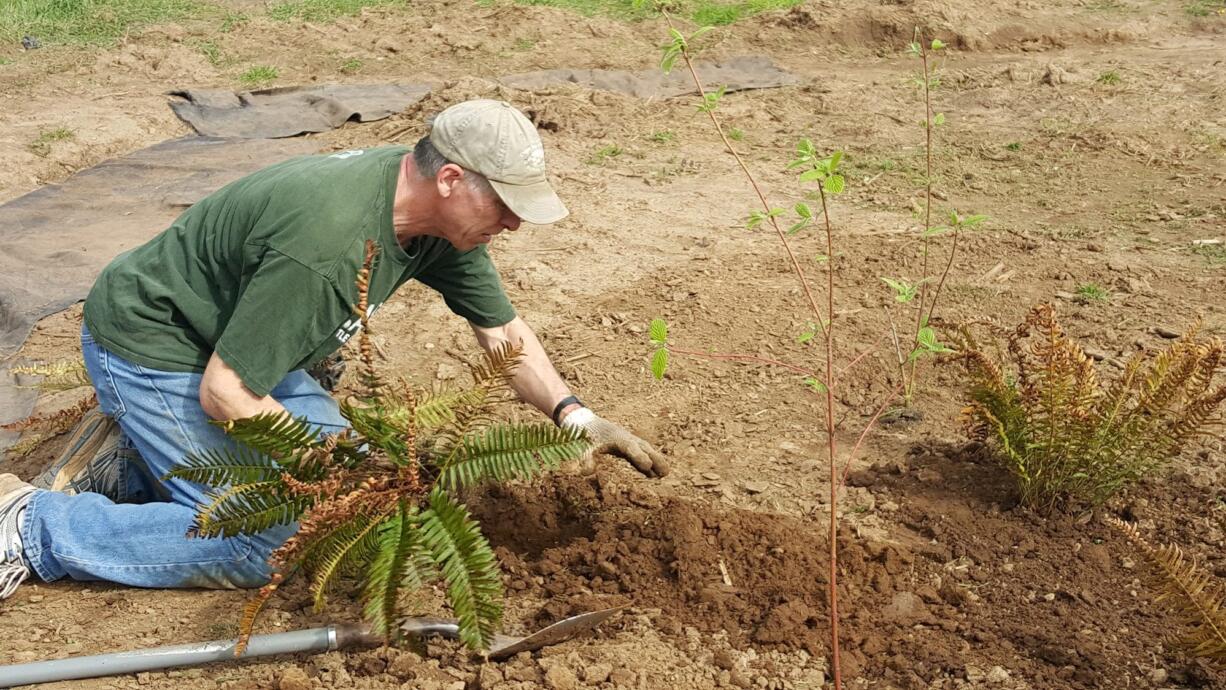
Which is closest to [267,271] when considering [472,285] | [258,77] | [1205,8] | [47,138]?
[472,285]

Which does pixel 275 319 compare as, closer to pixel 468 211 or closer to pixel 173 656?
pixel 468 211

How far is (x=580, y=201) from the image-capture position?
681 centimetres

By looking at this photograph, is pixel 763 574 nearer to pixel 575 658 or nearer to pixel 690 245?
pixel 575 658

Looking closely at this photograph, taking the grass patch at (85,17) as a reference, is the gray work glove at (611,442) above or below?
above

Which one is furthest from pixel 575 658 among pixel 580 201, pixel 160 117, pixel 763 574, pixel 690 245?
pixel 160 117

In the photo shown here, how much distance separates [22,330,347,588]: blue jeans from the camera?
339cm

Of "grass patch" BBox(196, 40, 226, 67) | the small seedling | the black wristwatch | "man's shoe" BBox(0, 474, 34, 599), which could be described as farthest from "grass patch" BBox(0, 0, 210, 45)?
the black wristwatch

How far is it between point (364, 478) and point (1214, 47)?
9.80 metres

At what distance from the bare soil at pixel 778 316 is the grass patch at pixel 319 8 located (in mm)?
591

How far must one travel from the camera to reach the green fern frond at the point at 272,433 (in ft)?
9.66

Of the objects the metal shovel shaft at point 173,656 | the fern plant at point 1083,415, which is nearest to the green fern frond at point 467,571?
the metal shovel shaft at point 173,656

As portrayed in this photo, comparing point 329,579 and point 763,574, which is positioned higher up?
point 329,579

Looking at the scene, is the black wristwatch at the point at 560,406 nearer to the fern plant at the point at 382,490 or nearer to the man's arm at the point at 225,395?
the fern plant at the point at 382,490

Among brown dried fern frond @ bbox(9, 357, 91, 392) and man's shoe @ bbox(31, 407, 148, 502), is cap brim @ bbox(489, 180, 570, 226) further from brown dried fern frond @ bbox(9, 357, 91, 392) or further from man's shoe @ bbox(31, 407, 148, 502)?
brown dried fern frond @ bbox(9, 357, 91, 392)
